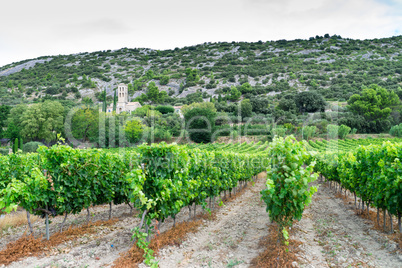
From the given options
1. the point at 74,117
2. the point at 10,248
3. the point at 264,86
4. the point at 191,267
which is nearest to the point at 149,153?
the point at 191,267

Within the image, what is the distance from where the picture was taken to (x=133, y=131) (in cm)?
4644

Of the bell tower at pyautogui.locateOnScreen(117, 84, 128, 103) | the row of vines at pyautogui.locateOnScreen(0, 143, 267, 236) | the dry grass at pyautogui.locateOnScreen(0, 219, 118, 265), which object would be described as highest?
the bell tower at pyautogui.locateOnScreen(117, 84, 128, 103)

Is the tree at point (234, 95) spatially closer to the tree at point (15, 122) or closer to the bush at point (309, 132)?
the bush at point (309, 132)

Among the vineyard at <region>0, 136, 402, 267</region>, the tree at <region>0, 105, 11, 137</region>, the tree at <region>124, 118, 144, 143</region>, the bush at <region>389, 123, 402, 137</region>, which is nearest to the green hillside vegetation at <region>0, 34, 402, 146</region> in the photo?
the tree at <region>0, 105, 11, 137</region>

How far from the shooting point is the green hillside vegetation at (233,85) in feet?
161

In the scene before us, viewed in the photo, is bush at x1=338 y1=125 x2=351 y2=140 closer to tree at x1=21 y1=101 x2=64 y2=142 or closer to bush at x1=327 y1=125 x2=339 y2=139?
bush at x1=327 y1=125 x2=339 y2=139

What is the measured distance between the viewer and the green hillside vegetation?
49.2 m

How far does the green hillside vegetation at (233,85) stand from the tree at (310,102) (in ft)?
0.78

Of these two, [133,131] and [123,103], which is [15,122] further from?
[123,103]

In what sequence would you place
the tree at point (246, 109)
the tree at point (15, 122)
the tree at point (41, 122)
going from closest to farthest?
the tree at point (41, 122)
the tree at point (15, 122)
the tree at point (246, 109)

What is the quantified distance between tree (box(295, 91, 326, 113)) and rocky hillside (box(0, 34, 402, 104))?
43.8 feet

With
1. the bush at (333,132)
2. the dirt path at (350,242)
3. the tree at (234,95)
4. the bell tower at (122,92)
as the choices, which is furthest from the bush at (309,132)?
the bell tower at (122,92)

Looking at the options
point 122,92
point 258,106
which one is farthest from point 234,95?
point 122,92

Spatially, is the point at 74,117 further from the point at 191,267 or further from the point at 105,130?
the point at 191,267
